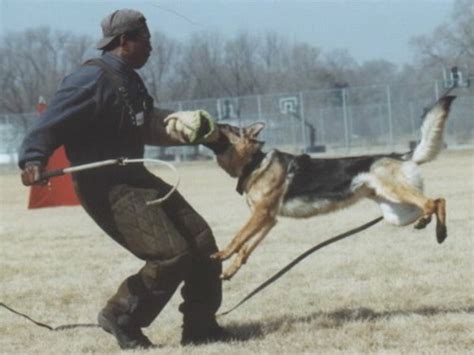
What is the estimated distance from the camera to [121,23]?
586cm

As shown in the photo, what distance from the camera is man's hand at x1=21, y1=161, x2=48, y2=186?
5527 mm

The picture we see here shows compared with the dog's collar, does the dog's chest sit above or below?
below

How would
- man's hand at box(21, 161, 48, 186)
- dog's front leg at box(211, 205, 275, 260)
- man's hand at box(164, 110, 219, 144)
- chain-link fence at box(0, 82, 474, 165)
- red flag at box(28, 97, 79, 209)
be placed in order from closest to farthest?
man's hand at box(21, 161, 48, 186), man's hand at box(164, 110, 219, 144), dog's front leg at box(211, 205, 275, 260), red flag at box(28, 97, 79, 209), chain-link fence at box(0, 82, 474, 165)

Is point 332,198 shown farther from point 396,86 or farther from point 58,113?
point 396,86

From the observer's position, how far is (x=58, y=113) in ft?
18.6

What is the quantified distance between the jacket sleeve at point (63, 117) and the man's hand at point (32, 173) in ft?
0.11

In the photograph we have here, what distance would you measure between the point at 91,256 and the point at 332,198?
4.56m

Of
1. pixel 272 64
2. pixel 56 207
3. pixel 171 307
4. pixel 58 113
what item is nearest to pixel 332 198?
pixel 171 307

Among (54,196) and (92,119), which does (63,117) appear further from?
(54,196)

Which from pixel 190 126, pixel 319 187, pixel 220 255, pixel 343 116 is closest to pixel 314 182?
pixel 319 187

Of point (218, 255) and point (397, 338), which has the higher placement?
point (218, 255)

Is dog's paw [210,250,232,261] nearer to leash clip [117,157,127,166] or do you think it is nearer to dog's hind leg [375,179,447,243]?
leash clip [117,157,127,166]

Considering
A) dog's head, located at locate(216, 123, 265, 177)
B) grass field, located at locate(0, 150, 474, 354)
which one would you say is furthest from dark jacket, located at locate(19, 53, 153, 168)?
grass field, located at locate(0, 150, 474, 354)

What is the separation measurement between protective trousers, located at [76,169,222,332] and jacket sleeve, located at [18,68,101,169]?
43 cm
